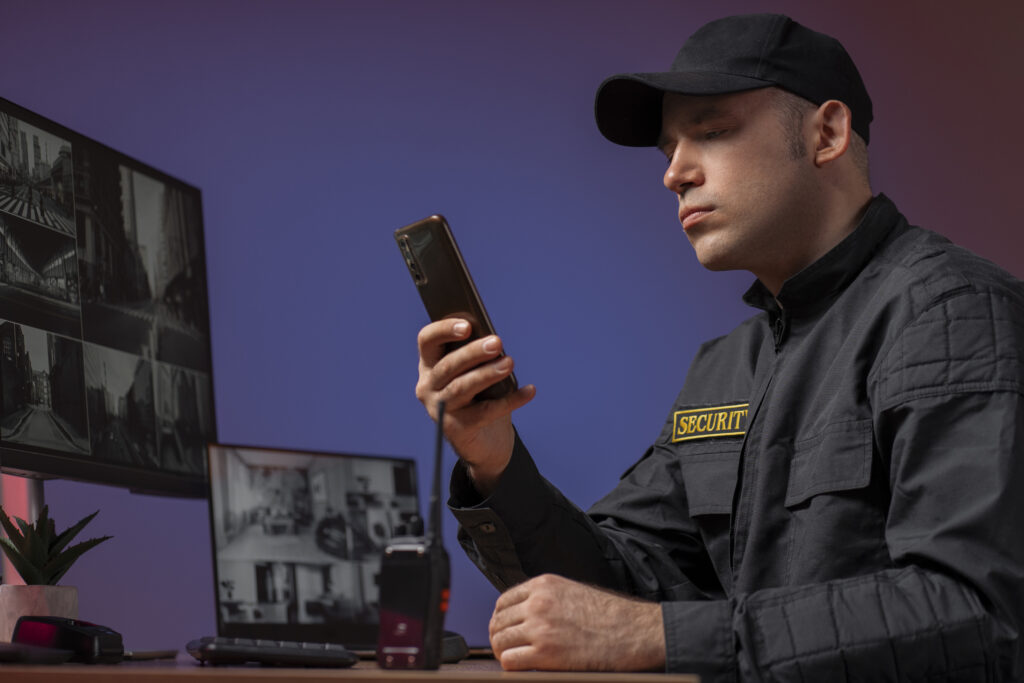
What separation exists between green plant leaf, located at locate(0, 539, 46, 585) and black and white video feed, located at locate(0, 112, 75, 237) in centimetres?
51

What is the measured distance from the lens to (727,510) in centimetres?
159

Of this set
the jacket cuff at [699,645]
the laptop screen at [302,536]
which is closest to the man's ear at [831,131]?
the jacket cuff at [699,645]

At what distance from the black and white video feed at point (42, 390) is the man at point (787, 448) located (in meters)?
0.65

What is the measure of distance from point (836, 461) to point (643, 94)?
72 cm

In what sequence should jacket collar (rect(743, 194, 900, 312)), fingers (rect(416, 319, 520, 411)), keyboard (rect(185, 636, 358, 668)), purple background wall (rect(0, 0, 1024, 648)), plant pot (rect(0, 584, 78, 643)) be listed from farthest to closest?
purple background wall (rect(0, 0, 1024, 648))
jacket collar (rect(743, 194, 900, 312))
plant pot (rect(0, 584, 78, 643))
fingers (rect(416, 319, 520, 411))
keyboard (rect(185, 636, 358, 668))

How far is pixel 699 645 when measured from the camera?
1.02m

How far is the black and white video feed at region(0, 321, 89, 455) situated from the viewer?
156 centimetres

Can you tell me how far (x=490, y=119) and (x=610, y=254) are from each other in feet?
1.55

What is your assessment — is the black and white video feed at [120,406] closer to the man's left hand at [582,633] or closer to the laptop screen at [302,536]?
the laptop screen at [302,536]

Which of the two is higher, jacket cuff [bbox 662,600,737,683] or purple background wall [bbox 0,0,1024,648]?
purple background wall [bbox 0,0,1024,648]

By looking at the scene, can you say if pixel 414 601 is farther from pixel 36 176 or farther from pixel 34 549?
pixel 36 176

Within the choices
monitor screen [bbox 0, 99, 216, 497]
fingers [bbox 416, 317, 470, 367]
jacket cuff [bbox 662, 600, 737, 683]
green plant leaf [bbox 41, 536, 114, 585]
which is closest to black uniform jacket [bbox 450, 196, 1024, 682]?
jacket cuff [bbox 662, 600, 737, 683]

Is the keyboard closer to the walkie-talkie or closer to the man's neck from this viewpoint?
the walkie-talkie

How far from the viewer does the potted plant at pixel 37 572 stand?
1405 mm
